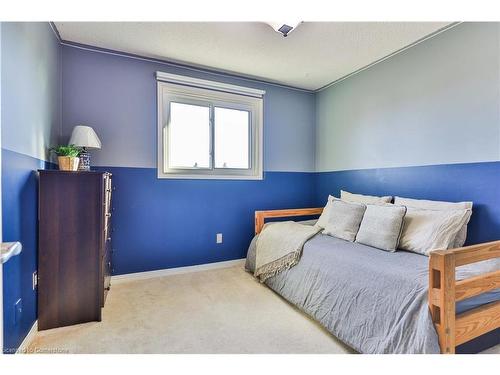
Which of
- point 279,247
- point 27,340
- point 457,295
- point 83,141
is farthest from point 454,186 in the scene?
point 27,340

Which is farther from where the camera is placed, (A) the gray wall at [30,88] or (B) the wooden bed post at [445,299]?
(A) the gray wall at [30,88]

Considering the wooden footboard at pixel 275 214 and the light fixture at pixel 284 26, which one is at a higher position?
the light fixture at pixel 284 26

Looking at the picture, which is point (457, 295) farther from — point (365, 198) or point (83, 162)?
point (83, 162)

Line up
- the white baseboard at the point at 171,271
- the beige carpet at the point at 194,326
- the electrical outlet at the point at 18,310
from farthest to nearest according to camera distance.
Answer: the white baseboard at the point at 171,271 → the beige carpet at the point at 194,326 → the electrical outlet at the point at 18,310

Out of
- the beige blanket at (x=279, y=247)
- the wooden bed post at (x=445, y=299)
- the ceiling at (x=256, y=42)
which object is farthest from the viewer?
the beige blanket at (x=279, y=247)

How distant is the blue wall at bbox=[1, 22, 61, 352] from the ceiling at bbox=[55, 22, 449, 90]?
0.55 meters

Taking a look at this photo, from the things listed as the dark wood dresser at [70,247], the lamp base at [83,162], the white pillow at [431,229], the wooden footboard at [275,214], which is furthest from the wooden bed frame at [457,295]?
the lamp base at [83,162]

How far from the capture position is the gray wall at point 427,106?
6.26ft

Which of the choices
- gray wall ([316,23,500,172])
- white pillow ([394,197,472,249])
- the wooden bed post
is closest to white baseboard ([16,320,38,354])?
the wooden bed post

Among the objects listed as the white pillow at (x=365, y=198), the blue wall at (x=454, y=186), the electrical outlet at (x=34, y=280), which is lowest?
the electrical outlet at (x=34, y=280)

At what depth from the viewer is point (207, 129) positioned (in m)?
3.04

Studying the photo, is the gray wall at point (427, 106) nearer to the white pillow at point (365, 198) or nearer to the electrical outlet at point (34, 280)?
the white pillow at point (365, 198)

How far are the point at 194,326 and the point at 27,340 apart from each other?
100cm
